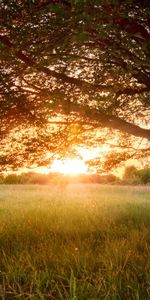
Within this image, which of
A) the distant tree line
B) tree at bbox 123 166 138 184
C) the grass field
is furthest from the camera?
the distant tree line

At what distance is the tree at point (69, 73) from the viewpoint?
22.5ft

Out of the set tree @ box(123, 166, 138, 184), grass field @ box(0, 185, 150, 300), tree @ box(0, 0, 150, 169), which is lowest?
tree @ box(123, 166, 138, 184)

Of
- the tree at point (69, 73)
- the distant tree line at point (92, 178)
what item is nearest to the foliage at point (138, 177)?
the distant tree line at point (92, 178)

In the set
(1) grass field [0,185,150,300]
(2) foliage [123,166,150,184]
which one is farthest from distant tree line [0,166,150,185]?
(1) grass field [0,185,150,300]

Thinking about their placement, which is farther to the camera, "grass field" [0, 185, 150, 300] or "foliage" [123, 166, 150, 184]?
"foliage" [123, 166, 150, 184]

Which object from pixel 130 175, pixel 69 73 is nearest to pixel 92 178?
pixel 130 175

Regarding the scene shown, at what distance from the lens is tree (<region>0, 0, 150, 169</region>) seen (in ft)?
22.5

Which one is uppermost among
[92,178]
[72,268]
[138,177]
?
[72,268]

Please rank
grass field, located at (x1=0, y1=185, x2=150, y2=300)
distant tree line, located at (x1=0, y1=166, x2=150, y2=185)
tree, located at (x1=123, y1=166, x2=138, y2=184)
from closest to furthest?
grass field, located at (x1=0, y1=185, x2=150, y2=300) → tree, located at (x1=123, y1=166, x2=138, y2=184) → distant tree line, located at (x1=0, y1=166, x2=150, y2=185)

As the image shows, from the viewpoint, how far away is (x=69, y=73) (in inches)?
398

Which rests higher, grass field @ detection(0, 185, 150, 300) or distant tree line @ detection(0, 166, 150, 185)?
grass field @ detection(0, 185, 150, 300)

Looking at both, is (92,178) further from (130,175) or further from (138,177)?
(138,177)

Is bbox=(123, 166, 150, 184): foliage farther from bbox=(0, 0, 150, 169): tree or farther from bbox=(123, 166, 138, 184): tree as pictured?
bbox=(0, 0, 150, 169): tree

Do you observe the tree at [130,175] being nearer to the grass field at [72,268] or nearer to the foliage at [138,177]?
the foliage at [138,177]
